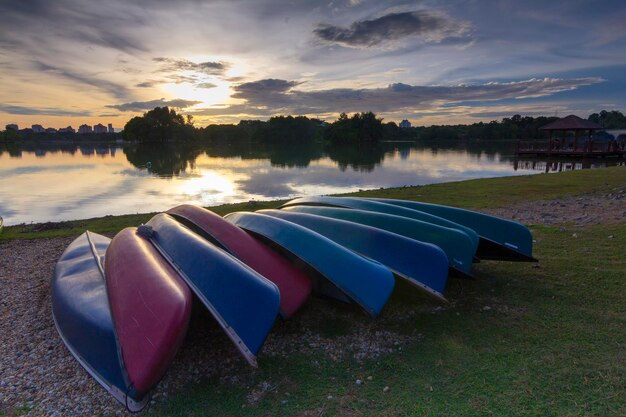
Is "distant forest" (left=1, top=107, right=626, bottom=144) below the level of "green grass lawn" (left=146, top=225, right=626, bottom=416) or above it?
above

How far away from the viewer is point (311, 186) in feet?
69.8

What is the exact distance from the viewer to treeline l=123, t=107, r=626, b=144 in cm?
9519

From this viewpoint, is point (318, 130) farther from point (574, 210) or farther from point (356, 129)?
point (574, 210)

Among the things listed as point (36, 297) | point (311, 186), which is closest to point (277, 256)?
point (36, 297)

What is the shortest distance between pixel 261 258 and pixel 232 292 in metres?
1.01

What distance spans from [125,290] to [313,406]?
2.03 meters

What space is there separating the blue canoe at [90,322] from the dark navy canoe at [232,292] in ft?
2.63

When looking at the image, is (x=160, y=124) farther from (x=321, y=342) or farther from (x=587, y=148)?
(x=321, y=342)

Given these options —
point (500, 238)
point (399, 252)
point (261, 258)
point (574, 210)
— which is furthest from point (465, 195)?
point (261, 258)

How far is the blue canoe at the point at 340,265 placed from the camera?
12.9ft

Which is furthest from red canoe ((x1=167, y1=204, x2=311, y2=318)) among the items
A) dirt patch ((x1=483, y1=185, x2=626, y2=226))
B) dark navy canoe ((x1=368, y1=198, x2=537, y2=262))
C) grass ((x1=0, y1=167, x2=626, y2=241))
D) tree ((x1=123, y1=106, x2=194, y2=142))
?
tree ((x1=123, y1=106, x2=194, y2=142))

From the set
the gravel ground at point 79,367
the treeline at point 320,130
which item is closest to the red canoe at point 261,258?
the gravel ground at point 79,367

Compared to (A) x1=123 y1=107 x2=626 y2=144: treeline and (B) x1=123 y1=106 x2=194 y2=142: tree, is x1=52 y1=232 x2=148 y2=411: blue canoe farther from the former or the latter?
(B) x1=123 y1=106 x2=194 y2=142: tree

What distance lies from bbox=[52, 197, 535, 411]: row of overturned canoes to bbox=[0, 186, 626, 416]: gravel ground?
0.55ft
